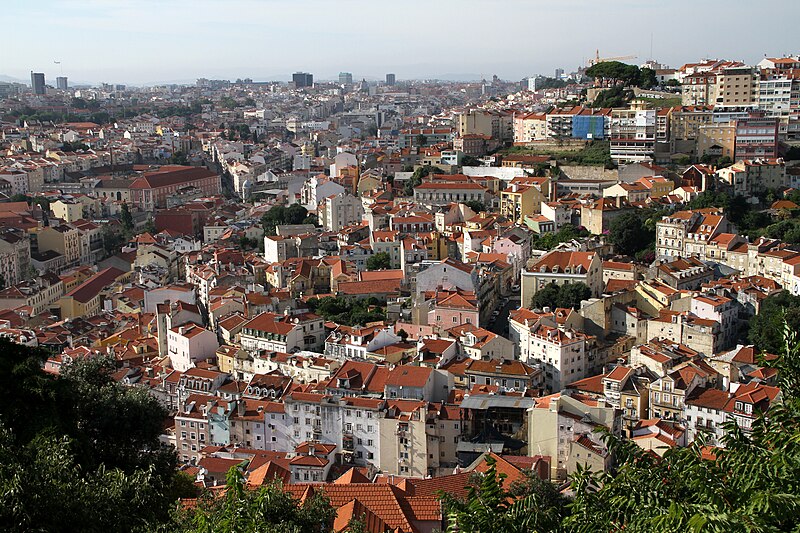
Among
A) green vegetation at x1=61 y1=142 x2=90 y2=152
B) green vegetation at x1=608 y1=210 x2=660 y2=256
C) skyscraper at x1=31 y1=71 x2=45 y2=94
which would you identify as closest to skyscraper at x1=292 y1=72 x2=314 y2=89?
skyscraper at x1=31 y1=71 x2=45 y2=94

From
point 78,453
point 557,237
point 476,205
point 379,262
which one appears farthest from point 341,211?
point 78,453

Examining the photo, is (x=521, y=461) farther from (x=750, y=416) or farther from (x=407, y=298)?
(x=407, y=298)

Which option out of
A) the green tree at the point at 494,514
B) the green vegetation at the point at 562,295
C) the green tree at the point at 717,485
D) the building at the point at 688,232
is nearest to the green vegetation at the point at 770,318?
Answer: the building at the point at 688,232

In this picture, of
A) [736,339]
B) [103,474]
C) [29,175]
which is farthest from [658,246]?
[29,175]

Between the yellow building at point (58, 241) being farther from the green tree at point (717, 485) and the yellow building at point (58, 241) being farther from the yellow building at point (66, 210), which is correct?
the green tree at point (717, 485)

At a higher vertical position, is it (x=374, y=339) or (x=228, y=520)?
(x=228, y=520)

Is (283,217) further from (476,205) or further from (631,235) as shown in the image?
(631,235)

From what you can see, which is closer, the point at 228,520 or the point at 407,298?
the point at 228,520

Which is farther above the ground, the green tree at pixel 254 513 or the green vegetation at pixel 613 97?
the green vegetation at pixel 613 97
